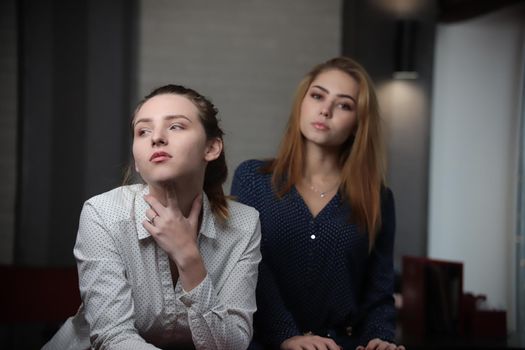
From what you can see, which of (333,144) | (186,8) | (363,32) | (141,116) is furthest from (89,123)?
(141,116)

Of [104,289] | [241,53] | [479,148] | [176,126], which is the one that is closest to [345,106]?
[176,126]

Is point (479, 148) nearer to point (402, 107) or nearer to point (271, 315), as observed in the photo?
point (402, 107)

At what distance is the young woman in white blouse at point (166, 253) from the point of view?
5.36 feet

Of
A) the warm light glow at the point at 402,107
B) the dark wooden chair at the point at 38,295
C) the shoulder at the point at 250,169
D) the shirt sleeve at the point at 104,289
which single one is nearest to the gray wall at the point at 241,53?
the warm light glow at the point at 402,107

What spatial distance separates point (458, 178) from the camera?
15.6 ft

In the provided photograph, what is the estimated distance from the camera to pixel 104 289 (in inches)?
64.1

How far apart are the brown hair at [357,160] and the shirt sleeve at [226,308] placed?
21.2 inches

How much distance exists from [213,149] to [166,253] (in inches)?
10.3

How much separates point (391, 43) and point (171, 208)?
3239mm

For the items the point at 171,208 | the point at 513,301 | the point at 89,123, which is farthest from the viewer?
the point at 513,301

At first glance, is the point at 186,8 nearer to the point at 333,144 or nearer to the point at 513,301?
the point at 333,144

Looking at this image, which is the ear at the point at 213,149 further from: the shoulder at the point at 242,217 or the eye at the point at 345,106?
the eye at the point at 345,106

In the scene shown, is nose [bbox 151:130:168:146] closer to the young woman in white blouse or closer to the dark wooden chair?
the young woman in white blouse

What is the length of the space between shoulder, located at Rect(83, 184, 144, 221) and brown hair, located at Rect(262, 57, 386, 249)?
62 centimetres
